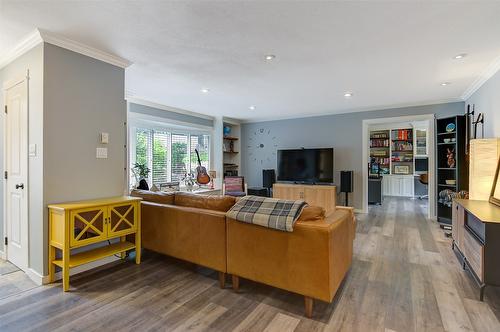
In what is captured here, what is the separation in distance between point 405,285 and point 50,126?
371cm

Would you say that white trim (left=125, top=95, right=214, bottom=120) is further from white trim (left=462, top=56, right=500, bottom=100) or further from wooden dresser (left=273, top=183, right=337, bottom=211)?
white trim (left=462, top=56, right=500, bottom=100)

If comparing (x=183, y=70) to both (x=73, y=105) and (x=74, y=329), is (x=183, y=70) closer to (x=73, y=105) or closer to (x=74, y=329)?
(x=73, y=105)

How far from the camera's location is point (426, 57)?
2824 millimetres

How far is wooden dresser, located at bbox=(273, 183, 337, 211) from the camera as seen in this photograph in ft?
17.7

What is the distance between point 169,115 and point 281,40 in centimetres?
359

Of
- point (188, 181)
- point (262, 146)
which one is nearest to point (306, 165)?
point (262, 146)

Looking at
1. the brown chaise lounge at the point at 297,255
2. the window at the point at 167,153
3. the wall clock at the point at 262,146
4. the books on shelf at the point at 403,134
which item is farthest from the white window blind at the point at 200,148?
the books on shelf at the point at 403,134

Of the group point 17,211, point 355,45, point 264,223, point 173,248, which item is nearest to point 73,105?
point 17,211

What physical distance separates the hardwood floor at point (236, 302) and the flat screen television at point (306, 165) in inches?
116

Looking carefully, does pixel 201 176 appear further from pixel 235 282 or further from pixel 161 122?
pixel 235 282

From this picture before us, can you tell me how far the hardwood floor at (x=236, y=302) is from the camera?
6.01ft

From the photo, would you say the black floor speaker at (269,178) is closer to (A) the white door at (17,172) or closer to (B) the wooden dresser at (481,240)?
(B) the wooden dresser at (481,240)

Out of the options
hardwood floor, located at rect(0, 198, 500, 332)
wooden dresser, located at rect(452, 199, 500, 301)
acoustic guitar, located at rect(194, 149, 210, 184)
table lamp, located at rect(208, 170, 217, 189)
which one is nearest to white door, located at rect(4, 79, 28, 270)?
hardwood floor, located at rect(0, 198, 500, 332)

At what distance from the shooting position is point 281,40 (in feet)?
8.05
